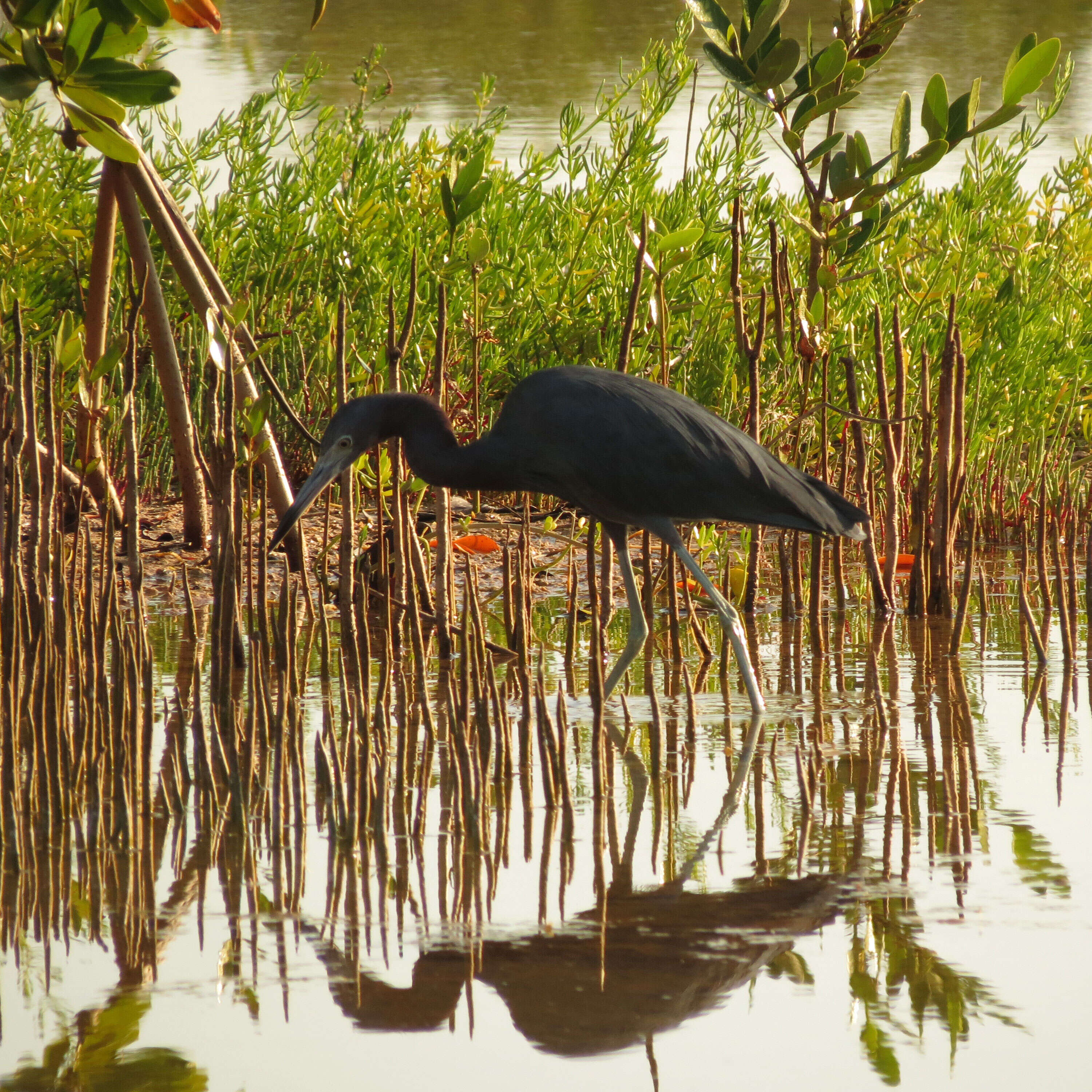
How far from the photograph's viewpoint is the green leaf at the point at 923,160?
480 cm

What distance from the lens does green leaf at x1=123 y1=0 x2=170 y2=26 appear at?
3482 mm

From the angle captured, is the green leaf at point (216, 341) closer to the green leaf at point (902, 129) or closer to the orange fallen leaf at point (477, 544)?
the orange fallen leaf at point (477, 544)

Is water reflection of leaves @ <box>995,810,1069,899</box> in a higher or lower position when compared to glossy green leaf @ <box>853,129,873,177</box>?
lower

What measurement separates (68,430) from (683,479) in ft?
13.4

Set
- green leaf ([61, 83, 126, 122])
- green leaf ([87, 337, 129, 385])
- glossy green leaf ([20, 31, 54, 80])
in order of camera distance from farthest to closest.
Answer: green leaf ([87, 337, 129, 385]) → green leaf ([61, 83, 126, 122]) → glossy green leaf ([20, 31, 54, 80])

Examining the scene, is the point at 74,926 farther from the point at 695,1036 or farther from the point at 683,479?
the point at 683,479

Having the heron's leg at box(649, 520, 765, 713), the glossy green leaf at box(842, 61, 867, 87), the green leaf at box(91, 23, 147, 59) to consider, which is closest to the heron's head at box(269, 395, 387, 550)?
the heron's leg at box(649, 520, 765, 713)

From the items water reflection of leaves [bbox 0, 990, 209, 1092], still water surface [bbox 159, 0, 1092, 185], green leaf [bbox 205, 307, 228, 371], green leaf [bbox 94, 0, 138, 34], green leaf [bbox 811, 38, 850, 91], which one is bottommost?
water reflection of leaves [bbox 0, 990, 209, 1092]

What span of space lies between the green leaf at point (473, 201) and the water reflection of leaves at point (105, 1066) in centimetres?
307

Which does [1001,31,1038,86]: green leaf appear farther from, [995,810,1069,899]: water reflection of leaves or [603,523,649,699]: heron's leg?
[995,810,1069,899]: water reflection of leaves

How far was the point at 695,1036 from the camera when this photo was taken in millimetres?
2248

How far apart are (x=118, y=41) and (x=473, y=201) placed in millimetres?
1283

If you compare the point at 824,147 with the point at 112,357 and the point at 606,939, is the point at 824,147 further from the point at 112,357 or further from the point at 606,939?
the point at 606,939

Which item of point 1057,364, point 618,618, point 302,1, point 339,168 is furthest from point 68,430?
point 1057,364
